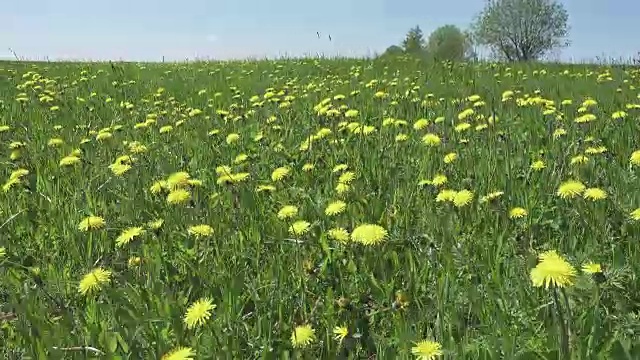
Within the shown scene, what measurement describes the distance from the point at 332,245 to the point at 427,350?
994 millimetres

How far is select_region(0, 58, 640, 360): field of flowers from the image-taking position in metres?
1.78

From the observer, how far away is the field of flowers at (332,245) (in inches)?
69.9

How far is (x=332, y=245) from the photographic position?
250 centimetres

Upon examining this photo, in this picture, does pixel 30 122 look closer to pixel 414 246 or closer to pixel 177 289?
pixel 177 289

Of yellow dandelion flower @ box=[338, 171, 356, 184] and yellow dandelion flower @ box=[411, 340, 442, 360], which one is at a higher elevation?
yellow dandelion flower @ box=[338, 171, 356, 184]

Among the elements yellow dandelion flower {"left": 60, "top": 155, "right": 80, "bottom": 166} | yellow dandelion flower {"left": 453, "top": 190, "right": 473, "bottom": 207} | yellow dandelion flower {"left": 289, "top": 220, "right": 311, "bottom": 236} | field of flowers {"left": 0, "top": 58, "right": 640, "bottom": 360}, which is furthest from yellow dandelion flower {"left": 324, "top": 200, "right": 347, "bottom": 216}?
yellow dandelion flower {"left": 60, "top": 155, "right": 80, "bottom": 166}

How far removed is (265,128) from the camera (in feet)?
16.4

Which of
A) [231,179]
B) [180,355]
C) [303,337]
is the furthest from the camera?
[231,179]

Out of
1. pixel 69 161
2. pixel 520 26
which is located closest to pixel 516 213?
pixel 69 161

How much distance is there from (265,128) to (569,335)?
3.74 meters

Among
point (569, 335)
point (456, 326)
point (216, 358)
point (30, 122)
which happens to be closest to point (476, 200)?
point (456, 326)

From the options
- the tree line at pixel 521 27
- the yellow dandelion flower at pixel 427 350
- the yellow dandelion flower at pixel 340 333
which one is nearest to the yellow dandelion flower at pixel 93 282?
the yellow dandelion flower at pixel 340 333

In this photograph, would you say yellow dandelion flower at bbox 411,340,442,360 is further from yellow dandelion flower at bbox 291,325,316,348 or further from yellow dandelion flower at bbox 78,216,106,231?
yellow dandelion flower at bbox 78,216,106,231

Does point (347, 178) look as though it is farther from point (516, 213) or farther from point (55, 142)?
point (55, 142)
